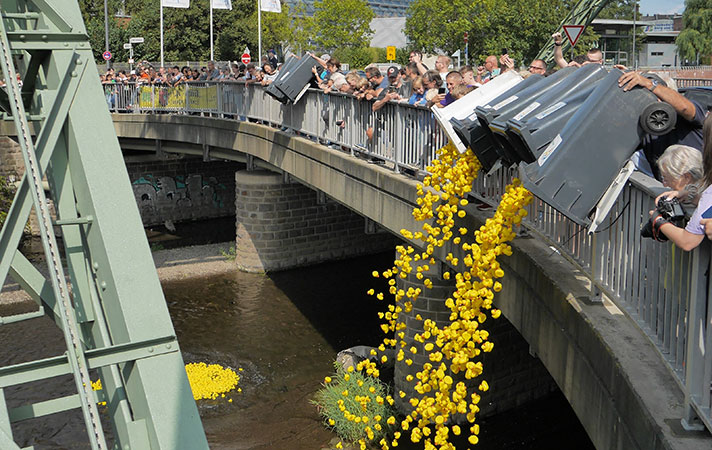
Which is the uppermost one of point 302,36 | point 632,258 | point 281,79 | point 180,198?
point 302,36

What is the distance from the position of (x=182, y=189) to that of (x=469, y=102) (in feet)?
76.0

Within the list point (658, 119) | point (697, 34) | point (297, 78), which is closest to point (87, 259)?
point (658, 119)

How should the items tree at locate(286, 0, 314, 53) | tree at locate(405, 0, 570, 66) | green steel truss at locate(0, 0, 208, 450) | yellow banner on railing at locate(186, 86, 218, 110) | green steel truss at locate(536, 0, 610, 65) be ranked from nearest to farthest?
1. green steel truss at locate(0, 0, 208, 450)
2. yellow banner on railing at locate(186, 86, 218, 110)
3. green steel truss at locate(536, 0, 610, 65)
4. tree at locate(405, 0, 570, 66)
5. tree at locate(286, 0, 314, 53)

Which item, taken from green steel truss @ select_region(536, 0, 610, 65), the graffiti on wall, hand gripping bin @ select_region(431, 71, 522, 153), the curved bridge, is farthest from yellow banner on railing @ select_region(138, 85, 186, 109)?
the curved bridge

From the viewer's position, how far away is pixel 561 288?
561cm

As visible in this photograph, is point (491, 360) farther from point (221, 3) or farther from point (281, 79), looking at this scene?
point (221, 3)

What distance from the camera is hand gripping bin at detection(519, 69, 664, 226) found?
15.5ft

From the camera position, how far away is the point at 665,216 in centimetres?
340

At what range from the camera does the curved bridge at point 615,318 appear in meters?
3.65

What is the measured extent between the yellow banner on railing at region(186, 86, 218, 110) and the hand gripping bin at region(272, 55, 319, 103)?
→ 22.1 feet

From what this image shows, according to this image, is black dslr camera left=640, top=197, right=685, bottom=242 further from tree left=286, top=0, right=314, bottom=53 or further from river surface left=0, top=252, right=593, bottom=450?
tree left=286, top=0, right=314, bottom=53

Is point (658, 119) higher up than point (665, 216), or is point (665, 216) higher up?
point (658, 119)

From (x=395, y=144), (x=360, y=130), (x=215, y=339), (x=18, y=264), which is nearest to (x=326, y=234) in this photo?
(x=215, y=339)

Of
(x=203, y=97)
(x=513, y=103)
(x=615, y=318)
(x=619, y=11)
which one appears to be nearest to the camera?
(x=615, y=318)
